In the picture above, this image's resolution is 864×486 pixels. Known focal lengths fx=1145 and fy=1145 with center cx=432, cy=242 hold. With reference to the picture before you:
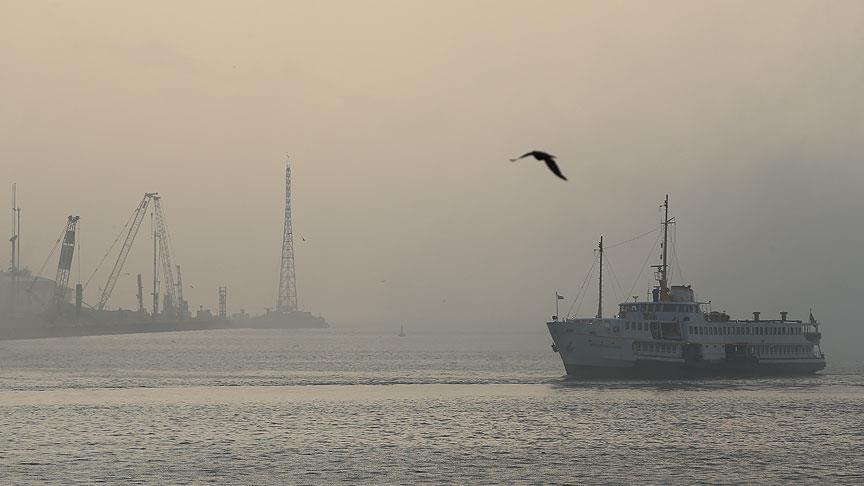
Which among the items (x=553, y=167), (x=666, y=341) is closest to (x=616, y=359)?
(x=666, y=341)

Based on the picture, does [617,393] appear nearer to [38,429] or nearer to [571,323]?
[571,323]

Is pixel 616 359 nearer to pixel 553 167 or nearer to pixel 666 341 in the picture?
pixel 666 341

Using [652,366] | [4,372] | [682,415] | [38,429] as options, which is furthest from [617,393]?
[4,372]

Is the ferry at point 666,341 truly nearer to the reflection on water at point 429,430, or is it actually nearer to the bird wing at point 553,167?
the reflection on water at point 429,430

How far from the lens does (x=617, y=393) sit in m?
121

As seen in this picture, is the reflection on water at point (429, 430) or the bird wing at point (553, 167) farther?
the reflection on water at point (429, 430)

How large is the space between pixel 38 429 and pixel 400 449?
28.5 m

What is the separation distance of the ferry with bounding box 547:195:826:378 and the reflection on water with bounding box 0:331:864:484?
7.49 ft

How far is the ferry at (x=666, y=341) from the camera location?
130250 mm

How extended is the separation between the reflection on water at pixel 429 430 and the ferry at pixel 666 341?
228 cm

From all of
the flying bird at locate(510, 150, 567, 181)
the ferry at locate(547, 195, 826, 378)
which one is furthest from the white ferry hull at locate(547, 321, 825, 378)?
the flying bird at locate(510, 150, 567, 181)

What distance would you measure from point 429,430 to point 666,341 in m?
53.3

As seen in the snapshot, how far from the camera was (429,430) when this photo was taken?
8475cm

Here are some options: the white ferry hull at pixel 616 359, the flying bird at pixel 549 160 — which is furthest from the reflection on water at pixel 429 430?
the flying bird at pixel 549 160
